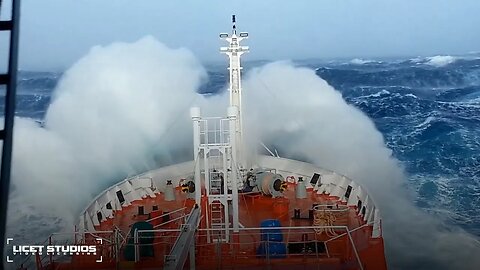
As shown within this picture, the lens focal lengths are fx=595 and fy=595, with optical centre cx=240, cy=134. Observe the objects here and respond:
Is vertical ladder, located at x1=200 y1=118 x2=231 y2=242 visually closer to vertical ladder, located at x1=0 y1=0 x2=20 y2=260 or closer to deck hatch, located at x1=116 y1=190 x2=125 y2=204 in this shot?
deck hatch, located at x1=116 y1=190 x2=125 y2=204

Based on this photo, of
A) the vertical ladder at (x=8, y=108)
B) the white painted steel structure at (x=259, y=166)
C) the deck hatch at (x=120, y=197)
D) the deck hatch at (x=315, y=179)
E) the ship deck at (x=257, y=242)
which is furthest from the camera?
the deck hatch at (x=315, y=179)

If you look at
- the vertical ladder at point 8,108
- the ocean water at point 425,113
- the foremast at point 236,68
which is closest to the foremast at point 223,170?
the foremast at point 236,68

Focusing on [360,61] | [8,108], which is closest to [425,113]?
[360,61]

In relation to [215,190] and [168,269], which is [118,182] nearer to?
[215,190]

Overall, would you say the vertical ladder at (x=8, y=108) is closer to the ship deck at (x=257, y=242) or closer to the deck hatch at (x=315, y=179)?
the ship deck at (x=257, y=242)

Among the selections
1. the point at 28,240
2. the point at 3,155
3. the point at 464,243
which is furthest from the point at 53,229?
the point at 3,155

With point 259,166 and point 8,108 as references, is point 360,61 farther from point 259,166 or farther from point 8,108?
point 8,108
